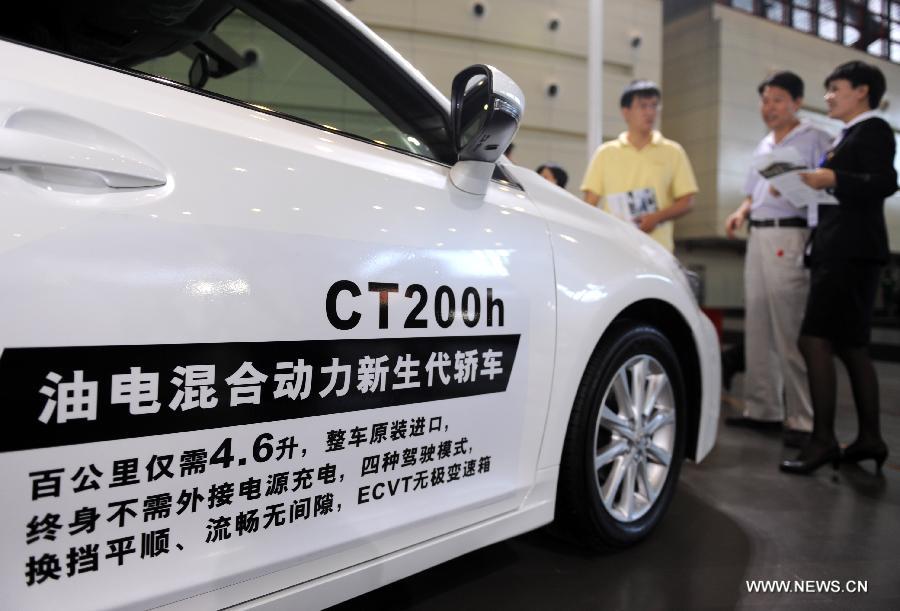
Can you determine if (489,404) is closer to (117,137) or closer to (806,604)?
(117,137)

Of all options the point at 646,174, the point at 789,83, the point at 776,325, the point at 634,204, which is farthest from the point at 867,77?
the point at 776,325

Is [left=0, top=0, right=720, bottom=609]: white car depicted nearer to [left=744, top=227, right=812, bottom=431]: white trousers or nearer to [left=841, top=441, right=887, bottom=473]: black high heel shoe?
[left=841, top=441, right=887, bottom=473]: black high heel shoe

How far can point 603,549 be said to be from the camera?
1.74m

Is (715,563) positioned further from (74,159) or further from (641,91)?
(641,91)

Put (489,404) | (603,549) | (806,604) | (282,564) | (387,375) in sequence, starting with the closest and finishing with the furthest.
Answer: (282,564) < (387,375) < (489,404) < (806,604) < (603,549)

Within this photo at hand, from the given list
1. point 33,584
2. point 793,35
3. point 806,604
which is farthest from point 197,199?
point 793,35

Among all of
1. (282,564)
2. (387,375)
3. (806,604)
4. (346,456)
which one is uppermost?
(387,375)

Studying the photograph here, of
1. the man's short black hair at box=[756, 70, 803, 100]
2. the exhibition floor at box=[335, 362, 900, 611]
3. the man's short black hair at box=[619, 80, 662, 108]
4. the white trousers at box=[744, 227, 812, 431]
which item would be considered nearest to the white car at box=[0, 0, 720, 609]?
the exhibition floor at box=[335, 362, 900, 611]

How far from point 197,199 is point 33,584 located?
57 cm

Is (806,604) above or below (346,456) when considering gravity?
below

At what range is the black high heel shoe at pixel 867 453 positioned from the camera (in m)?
2.62

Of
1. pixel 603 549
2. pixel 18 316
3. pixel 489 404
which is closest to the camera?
pixel 18 316

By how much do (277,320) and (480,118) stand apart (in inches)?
24.3

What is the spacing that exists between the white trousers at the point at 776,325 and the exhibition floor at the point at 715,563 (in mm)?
812
